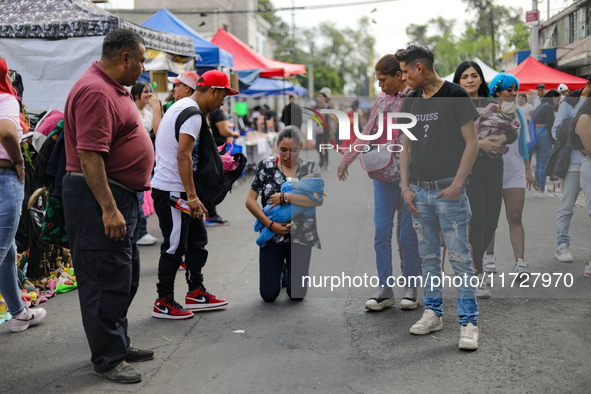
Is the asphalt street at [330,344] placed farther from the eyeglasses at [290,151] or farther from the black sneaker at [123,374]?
the eyeglasses at [290,151]

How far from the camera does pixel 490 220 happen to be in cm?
556

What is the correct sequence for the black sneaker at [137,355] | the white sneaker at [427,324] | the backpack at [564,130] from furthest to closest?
the backpack at [564,130] → the white sneaker at [427,324] → the black sneaker at [137,355]

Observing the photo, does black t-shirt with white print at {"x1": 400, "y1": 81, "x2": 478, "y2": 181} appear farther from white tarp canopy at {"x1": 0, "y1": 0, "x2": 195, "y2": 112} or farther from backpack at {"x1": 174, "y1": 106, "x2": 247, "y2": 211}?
white tarp canopy at {"x1": 0, "y1": 0, "x2": 195, "y2": 112}

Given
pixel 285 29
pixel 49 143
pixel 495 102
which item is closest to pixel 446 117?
pixel 495 102

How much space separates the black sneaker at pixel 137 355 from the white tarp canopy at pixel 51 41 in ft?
17.5

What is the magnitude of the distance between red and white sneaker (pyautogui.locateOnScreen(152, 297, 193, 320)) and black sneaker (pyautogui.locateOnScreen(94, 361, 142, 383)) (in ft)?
3.88

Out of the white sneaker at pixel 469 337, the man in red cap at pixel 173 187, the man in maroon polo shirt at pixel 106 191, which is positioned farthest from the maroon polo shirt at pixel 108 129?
the white sneaker at pixel 469 337

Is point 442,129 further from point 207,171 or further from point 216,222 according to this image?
point 216,222

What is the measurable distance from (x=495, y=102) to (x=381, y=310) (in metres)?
2.04

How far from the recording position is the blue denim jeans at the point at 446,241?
4.22m

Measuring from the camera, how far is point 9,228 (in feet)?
14.4

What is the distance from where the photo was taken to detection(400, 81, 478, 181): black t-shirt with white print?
164 inches

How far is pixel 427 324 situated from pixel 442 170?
1119 mm

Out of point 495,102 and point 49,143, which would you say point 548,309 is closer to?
point 495,102
